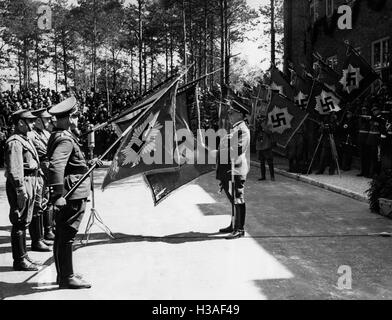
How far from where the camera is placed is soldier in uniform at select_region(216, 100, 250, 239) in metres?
7.85

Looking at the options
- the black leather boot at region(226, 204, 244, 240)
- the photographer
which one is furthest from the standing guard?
the black leather boot at region(226, 204, 244, 240)

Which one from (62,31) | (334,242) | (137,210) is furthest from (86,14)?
(334,242)

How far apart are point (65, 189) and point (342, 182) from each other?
9.54 metres

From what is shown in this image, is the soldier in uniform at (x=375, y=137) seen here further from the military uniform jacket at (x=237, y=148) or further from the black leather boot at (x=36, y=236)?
the black leather boot at (x=36, y=236)

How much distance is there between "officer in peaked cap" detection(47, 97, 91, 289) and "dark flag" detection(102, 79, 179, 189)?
1487 millimetres

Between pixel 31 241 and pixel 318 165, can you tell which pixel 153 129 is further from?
pixel 318 165

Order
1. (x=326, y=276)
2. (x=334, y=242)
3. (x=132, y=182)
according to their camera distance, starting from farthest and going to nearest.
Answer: (x=132, y=182)
(x=334, y=242)
(x=326, y=276)

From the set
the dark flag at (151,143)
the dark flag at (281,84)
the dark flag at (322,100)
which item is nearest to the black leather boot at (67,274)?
the dark flag at (151,143)

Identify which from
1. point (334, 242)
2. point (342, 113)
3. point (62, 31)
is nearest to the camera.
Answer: point (334, 242)

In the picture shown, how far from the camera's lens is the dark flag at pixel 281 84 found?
1723cm

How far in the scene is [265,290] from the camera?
5.32 m

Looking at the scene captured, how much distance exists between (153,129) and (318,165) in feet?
34.9
